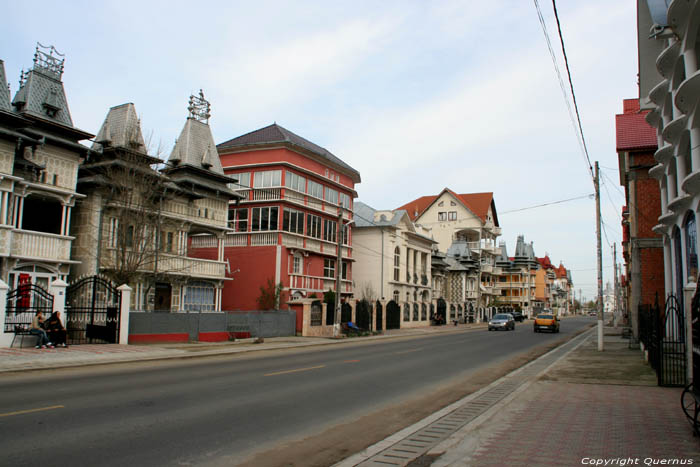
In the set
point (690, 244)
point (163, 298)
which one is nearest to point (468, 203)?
point (163, 298)

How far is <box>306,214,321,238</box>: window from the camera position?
37.6 meters

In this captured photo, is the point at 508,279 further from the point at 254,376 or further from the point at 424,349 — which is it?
the point at 254,376

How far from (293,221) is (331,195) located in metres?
5.75

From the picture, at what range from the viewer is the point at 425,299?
5709 centimetres

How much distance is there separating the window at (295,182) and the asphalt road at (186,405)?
65.7ft

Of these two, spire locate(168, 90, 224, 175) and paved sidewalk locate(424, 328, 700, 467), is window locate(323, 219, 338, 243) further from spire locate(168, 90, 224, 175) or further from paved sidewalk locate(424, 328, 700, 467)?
paved sidewalk locate(424, 328, 700, 467)

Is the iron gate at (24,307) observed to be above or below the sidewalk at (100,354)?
above

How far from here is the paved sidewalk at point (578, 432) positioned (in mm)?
6031

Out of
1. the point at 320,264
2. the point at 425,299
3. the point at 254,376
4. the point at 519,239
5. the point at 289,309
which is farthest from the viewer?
the point at 519,239

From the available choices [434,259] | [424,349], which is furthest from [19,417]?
[434,259]

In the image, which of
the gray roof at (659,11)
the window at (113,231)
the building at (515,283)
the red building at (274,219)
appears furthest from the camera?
the building at (515,283)

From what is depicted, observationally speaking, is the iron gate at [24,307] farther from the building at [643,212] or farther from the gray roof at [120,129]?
the building at [643,212]

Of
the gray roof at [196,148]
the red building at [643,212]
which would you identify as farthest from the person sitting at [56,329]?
the red building at [643,212]

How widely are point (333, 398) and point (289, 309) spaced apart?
22.7m
